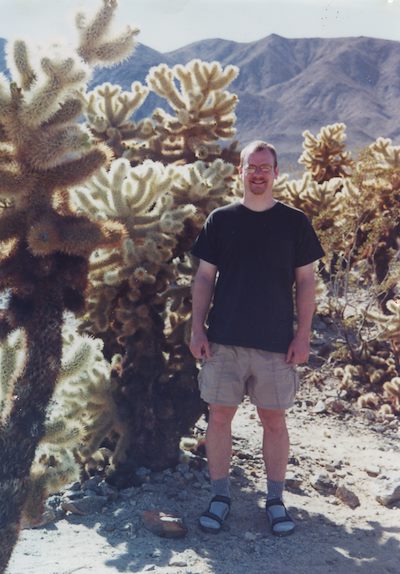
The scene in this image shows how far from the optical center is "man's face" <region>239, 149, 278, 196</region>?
3.90 metres

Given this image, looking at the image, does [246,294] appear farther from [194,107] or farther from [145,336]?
[194,107]

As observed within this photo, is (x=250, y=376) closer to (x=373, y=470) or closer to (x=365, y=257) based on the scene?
(x=373, y=470)

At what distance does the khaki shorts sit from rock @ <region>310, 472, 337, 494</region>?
1071 mm

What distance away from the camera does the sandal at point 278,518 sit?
403 cm

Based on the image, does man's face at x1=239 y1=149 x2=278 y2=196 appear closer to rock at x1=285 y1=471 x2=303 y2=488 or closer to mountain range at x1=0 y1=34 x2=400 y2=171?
rock at x1=285 y1=471 x2=303 y2=488

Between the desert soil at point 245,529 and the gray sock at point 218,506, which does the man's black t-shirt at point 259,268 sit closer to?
the gray sock at point 218,506

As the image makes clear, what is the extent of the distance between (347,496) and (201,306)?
5.13ft

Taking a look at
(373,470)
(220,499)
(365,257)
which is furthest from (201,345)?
(365,257)

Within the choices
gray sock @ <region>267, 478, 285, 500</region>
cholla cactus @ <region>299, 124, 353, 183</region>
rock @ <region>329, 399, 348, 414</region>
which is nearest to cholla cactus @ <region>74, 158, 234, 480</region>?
gray sock @ <region>267, 478, 285, 500</region>

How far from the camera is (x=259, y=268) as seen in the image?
12.9 feet

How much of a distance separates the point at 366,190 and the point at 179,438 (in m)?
3.88

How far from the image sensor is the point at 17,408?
3.28 metres

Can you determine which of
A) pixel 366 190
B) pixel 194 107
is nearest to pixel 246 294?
pixel 194 107

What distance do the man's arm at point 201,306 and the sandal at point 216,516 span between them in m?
0.80
